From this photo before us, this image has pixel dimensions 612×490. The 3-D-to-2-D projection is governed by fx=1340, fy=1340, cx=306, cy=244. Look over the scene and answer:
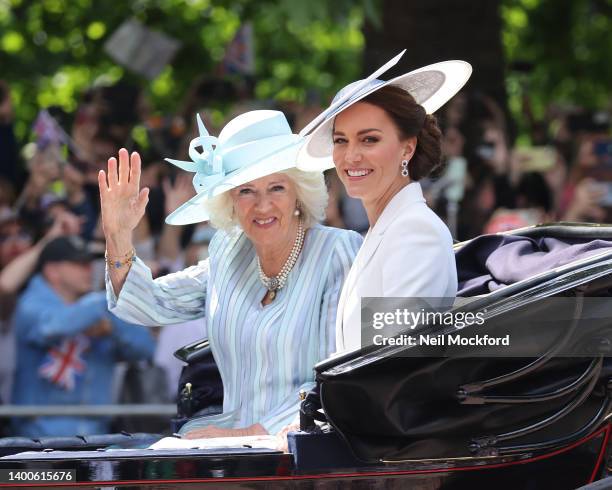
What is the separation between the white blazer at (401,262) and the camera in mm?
3463

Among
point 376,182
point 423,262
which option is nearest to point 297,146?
point 376,182

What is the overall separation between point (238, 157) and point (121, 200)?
0.42 metres

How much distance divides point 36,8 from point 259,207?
21.6ft

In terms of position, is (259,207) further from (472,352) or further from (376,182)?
(472,352)

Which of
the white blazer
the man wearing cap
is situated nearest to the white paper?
the white blazer

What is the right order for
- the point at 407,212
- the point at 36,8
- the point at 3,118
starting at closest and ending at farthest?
the point at 407,212, the point at 3,118, the point at 36,8

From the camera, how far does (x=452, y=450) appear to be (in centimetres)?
340

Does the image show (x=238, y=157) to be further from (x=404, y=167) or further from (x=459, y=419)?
(x=459, y=419)

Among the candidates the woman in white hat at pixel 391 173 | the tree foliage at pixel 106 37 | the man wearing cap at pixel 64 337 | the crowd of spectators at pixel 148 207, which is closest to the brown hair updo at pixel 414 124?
the woman in white hat at pixel 391 173

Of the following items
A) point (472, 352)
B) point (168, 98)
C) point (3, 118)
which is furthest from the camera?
point (168, 98)

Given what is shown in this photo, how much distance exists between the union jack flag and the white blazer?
3.04 metres

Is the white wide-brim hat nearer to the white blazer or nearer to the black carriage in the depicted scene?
the white blazer

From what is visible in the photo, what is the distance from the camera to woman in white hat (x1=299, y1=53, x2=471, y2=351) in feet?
11.5

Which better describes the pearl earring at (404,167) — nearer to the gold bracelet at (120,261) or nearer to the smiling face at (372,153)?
the smiling face at (372,153)
